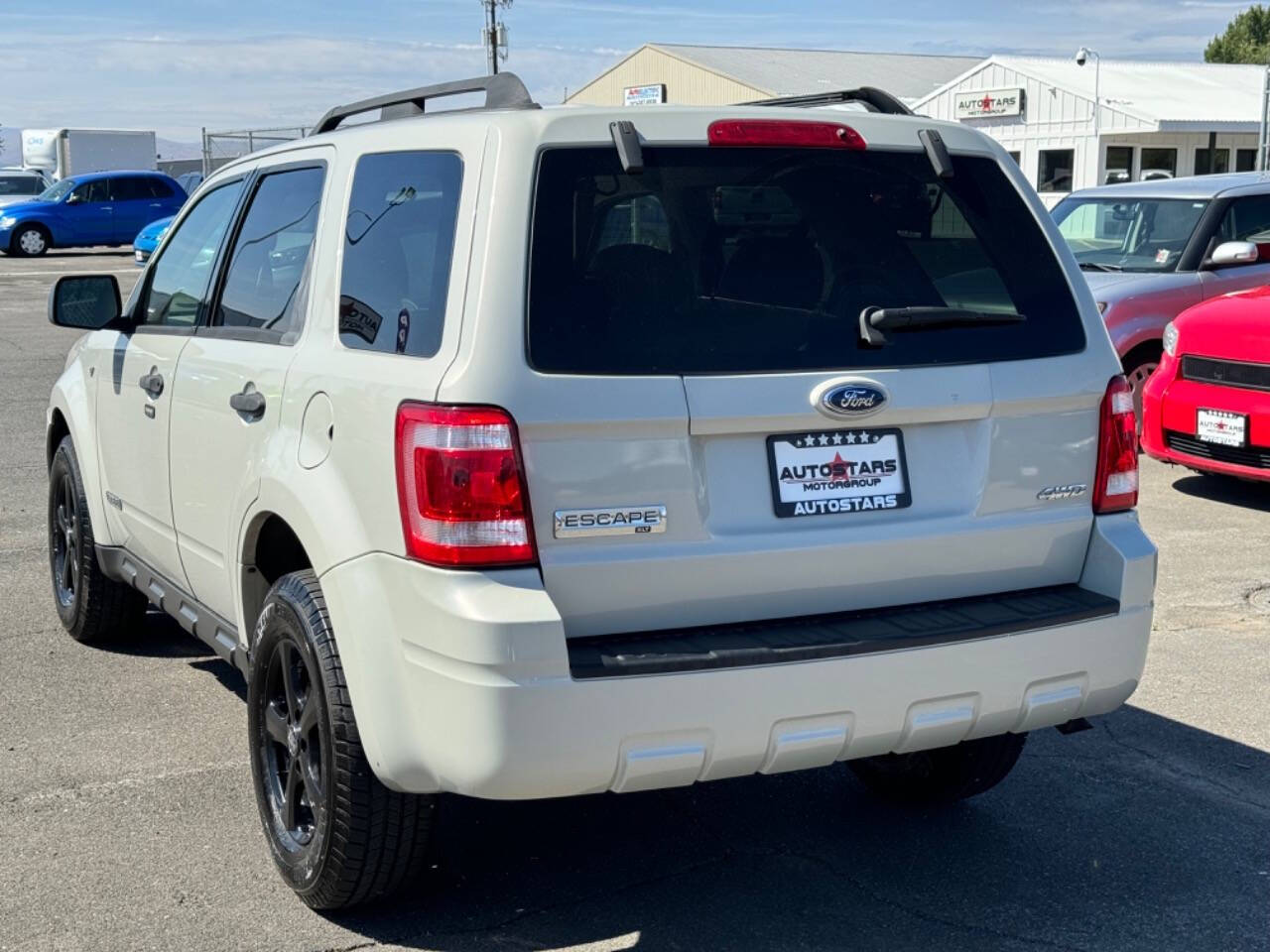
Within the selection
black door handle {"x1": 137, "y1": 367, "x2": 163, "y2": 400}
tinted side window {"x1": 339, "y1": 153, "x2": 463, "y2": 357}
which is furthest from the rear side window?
tinted side window {"x1": 339, "y1": 153, "x2": 463, "y2": 357}

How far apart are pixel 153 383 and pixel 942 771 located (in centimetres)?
271

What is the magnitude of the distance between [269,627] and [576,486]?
1.04 meters

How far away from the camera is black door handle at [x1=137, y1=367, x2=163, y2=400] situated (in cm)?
487

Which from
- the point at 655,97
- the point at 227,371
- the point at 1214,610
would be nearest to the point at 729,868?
the point at 227,371

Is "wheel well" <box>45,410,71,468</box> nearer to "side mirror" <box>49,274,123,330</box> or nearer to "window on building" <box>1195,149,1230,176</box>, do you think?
"side mirror" <box>49,274,123,330</box>

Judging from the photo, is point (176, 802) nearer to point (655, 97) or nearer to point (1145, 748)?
point (1145, 748)

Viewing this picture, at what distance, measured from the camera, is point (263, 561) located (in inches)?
165

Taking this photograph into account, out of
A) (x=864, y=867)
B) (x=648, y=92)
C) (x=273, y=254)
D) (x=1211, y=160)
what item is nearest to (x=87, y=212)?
→ (x=648, y=92)

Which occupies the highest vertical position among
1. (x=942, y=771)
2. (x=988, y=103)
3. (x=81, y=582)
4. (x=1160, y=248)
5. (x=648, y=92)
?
(x=648, y=92)

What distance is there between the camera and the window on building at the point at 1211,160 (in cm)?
3862

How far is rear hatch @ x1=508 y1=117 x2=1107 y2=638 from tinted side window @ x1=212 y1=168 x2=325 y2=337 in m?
1.02

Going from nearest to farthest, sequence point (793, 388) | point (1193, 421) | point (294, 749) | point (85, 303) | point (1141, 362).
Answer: point (793, 388)
point (294, 749)
point (85, 303)
point (1193, 421)
point (1141, 362)

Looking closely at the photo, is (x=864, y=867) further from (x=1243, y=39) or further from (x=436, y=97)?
(x=1243, y=39)

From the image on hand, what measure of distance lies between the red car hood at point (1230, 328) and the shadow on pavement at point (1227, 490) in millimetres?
912
